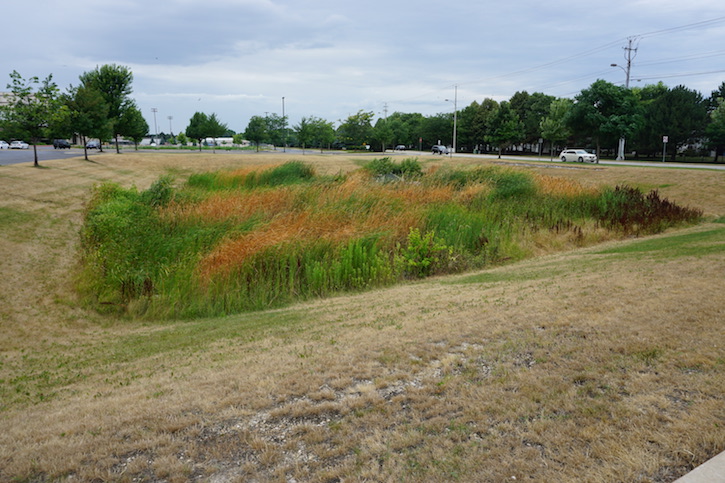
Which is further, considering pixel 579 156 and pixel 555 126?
pixel 555 126

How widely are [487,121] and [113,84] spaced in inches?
1777

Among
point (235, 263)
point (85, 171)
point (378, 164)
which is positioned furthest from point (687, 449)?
point (85, 171)

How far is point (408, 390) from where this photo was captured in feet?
15.5

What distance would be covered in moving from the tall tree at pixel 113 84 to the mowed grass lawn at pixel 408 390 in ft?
150

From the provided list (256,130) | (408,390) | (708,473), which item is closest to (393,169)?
(408,390)

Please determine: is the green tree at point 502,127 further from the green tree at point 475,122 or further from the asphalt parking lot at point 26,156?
the asphalt parking lot at point 26,156

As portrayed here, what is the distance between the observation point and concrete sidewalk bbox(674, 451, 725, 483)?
2920 millimetres

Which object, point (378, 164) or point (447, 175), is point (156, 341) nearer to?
point (447, 175)

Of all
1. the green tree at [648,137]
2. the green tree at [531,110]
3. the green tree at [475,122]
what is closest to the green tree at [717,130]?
the green tree at [648,137]

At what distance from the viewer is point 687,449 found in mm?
3365

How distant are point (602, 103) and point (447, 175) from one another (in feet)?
108

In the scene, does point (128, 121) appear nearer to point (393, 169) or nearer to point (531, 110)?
point (393, 169)

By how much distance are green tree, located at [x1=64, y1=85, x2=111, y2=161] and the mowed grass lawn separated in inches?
1323

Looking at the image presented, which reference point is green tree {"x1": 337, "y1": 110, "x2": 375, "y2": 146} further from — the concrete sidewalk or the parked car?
the concrete sidewalk
